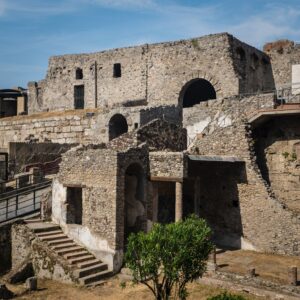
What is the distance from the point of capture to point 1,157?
24422 mm

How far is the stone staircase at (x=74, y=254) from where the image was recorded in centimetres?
1512

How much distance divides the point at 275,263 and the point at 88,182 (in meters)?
7.07

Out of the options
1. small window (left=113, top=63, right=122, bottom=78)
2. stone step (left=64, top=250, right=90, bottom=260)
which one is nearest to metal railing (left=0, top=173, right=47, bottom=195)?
stone step (left=64, top=250, right=90, bottom=260)

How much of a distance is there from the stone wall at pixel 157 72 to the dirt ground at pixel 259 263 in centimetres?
1174

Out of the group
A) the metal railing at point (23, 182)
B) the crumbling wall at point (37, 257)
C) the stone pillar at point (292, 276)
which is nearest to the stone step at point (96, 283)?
the crumbling wall at point (37, 257)

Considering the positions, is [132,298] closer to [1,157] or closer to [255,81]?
[1,157]

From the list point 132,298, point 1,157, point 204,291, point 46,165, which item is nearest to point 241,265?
point 204,291

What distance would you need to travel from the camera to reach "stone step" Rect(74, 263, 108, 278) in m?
15.0

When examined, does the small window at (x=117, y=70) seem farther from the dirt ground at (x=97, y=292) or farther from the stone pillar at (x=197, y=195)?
the dirt ground at (x=97, y=292)

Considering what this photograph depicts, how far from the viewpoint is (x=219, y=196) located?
19.2m

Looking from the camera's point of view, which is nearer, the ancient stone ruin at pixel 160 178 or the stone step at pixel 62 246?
the stone step at pixel 62 246

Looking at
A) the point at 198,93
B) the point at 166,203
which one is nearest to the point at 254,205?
the point at 166,203

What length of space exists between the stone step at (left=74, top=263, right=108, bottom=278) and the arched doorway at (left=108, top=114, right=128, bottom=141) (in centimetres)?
1159

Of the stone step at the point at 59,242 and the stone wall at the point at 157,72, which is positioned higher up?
the stone wall at the point at 157,72
